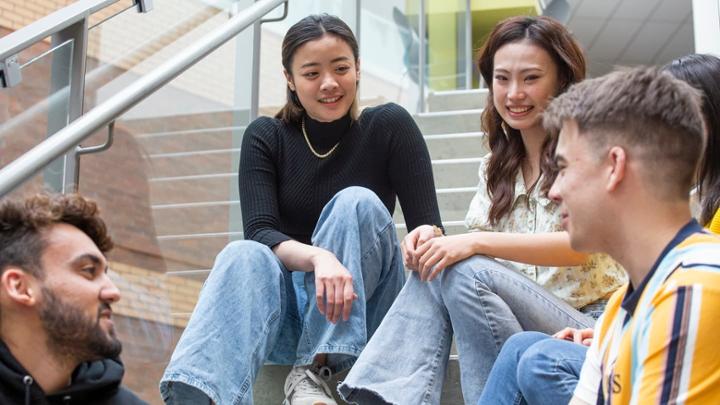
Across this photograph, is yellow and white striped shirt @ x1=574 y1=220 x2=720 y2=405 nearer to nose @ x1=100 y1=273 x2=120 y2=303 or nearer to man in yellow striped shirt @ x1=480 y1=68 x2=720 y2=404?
man in yellow striped shirt @ x1=480 y1=68 x2=720 y2=404

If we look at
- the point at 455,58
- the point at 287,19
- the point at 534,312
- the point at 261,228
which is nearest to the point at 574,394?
the point at 534,312

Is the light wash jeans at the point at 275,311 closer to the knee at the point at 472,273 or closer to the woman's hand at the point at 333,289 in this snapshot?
the woman's hand at the point at 333,289

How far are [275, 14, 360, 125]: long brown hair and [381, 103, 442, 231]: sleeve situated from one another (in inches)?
5.4

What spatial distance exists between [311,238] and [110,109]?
592mm

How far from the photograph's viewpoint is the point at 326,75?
2820mm

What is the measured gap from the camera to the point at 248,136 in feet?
9.35

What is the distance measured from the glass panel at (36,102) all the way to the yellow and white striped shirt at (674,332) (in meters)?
1.57

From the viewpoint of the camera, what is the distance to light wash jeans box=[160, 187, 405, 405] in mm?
2188

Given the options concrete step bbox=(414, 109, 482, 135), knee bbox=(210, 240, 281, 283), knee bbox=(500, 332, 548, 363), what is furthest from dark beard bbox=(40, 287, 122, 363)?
concrete step bbox=(414, 109, 482, 135)

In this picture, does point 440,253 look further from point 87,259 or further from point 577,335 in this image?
point 87,259

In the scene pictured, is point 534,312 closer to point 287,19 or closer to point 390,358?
point 390,358

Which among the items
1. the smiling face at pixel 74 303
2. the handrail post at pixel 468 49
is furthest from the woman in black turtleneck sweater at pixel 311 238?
the handrail post at pixel 468 49

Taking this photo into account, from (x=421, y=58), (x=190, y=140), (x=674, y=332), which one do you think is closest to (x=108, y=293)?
(x=674, y=332)

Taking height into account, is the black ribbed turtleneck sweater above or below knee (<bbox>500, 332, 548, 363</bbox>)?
above
